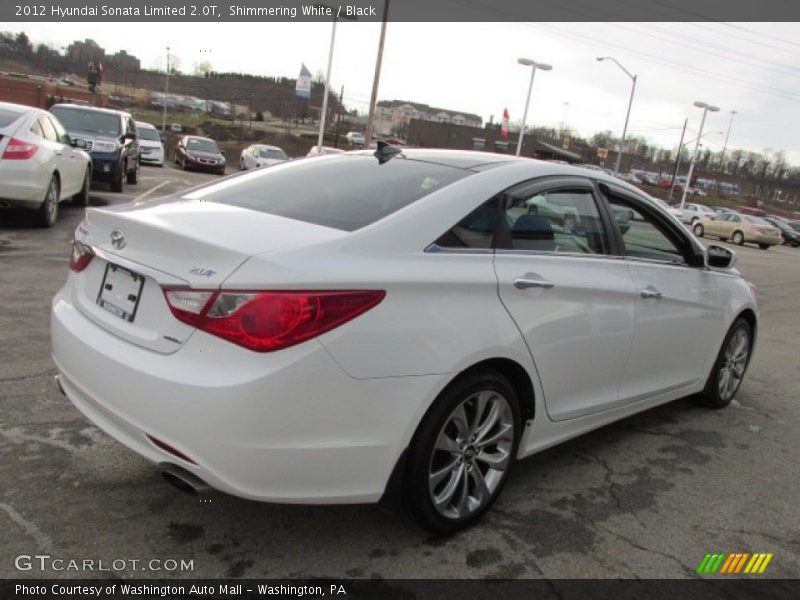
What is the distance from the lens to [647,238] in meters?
4.21

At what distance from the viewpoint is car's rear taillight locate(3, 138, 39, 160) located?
7.97m

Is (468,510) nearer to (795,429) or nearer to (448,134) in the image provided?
(795,429)

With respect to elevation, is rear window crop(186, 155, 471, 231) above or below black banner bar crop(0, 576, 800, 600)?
above

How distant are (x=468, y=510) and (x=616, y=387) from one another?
1.23 meters

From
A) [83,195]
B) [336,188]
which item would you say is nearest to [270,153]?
[83,195]

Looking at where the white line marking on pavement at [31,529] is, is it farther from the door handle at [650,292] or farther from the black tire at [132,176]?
the black tire at [132,176]

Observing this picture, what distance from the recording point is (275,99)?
104 meters

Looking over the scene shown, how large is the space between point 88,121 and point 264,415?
43.8 ft

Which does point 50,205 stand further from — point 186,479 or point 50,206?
point 186,479

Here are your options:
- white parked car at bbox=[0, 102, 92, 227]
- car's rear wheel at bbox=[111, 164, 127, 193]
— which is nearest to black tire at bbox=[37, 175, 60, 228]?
white parked car at bbox=[0, 102, 92, 227]

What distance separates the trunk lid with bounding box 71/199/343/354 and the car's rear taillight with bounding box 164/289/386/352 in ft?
0.18

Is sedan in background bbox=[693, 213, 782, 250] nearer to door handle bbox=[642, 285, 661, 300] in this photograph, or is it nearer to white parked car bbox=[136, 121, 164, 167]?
white parked car bbox=[136, 121, 164, 167]

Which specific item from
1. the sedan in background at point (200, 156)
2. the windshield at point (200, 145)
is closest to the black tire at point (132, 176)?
the sedan in background at point (200, 156)

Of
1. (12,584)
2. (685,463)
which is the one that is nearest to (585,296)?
(685,463)
